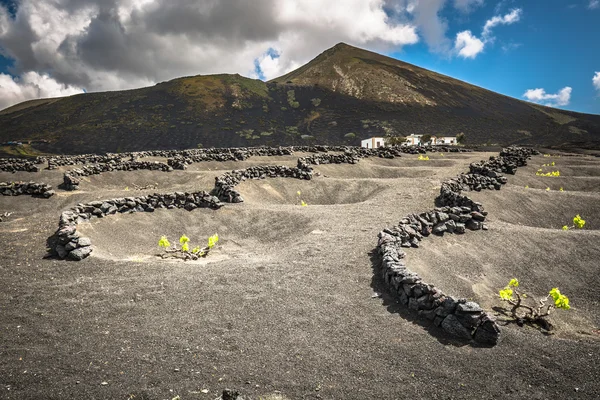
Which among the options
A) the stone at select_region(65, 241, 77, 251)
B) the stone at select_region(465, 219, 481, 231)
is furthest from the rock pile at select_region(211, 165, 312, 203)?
the stone at select_region(465, 219, 481, 231)

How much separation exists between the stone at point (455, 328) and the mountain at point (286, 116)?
9009 cm

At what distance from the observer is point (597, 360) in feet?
22.6

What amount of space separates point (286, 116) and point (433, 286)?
395 feet

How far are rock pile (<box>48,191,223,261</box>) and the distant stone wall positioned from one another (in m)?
11.0

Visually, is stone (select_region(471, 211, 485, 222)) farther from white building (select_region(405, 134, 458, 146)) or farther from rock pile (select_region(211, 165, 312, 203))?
white building (select_region(405, 134, 458, 146))

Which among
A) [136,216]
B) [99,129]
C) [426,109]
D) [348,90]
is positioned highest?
[348,90]

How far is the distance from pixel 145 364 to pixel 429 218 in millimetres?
12603

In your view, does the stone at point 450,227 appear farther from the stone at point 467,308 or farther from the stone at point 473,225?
the stone at point 467,308

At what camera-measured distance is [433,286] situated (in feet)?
28.8

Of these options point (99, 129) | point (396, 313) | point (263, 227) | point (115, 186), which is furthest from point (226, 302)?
point (99, 129)

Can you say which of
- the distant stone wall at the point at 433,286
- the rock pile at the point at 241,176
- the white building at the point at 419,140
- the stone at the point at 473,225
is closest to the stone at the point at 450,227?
the distant stone wall at the point at 433,286

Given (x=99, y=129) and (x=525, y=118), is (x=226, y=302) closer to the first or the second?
(x=99, y=129)

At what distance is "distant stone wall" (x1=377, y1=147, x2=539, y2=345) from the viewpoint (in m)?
7.61

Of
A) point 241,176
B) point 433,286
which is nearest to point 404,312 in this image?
point 433,286
